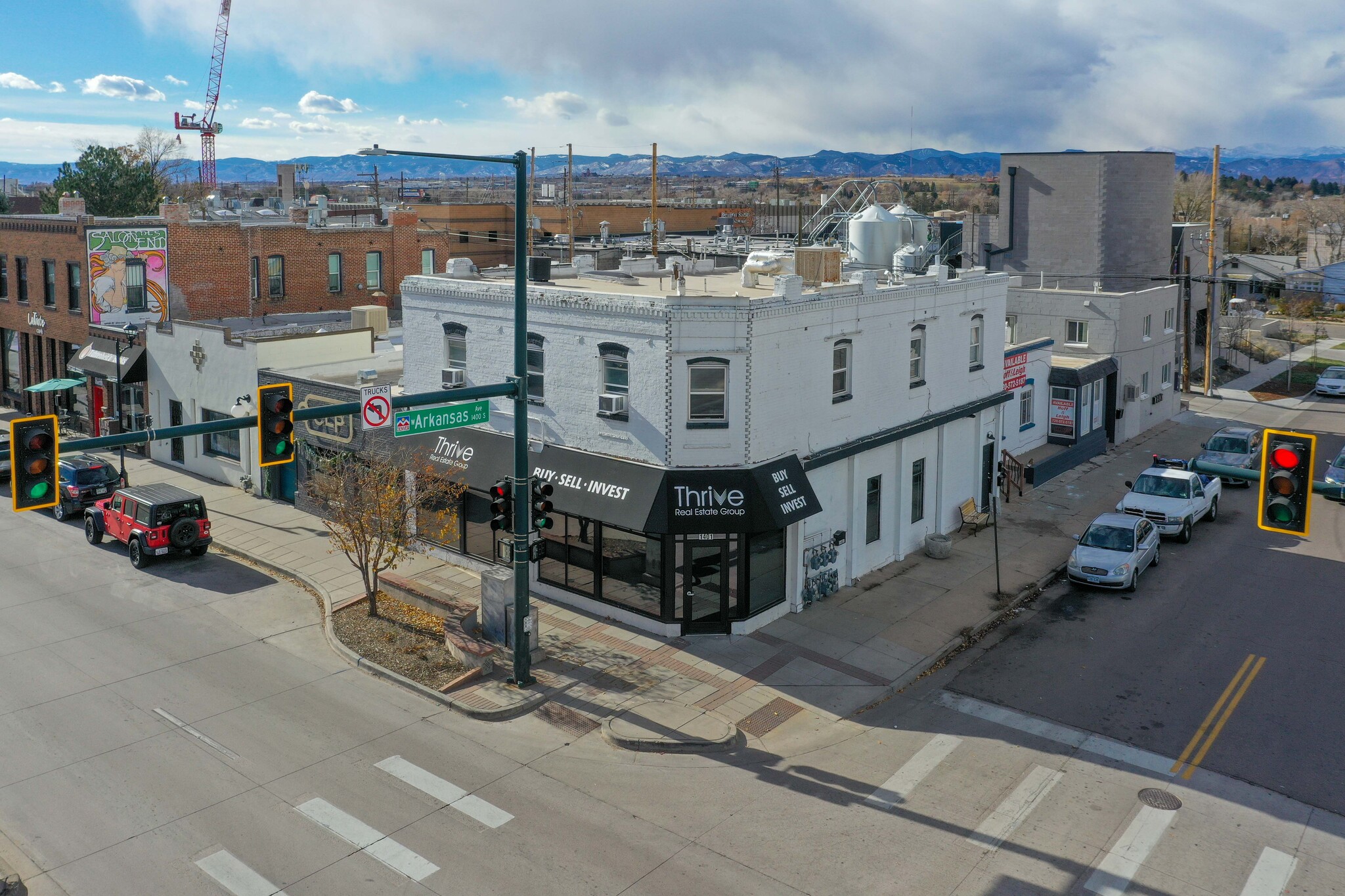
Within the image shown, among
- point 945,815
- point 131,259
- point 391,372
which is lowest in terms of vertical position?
point 945,815

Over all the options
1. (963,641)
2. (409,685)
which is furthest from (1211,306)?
(409,685)

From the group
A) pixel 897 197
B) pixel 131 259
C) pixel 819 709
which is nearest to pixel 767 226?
pixel 897 197

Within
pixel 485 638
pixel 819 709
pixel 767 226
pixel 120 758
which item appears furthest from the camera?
pixel 767 226

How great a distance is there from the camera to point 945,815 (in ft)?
52.0

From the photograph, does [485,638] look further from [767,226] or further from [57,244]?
[767,226]

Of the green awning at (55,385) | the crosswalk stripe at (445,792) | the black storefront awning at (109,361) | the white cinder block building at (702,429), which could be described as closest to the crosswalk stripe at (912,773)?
the crosswalk stripe at (445,792)

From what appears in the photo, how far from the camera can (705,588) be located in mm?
22797

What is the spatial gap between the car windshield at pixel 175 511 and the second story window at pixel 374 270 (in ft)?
76.4

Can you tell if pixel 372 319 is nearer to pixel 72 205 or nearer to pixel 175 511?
pixel 175 511

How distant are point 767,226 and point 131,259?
224ft

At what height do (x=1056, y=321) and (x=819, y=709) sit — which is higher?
(x=1056, y=321)

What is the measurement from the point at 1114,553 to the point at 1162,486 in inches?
254

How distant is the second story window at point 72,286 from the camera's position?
42750 mm

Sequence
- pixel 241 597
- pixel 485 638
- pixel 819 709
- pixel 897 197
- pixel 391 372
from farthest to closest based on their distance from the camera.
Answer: pixel 897 197
pixel 391 372
pixel 241 597
pixel 485 638
pixel 819 709
